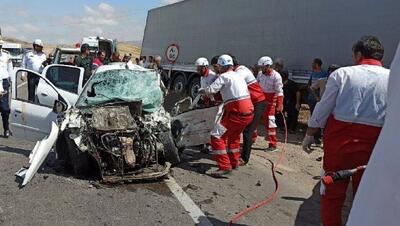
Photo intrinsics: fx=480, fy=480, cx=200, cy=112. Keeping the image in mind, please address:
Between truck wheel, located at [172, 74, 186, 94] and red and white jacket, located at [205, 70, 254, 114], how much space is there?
11.9 metres

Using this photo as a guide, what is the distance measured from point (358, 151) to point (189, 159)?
14.5 feet

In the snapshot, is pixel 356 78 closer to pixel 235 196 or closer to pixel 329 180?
pixel 329 180

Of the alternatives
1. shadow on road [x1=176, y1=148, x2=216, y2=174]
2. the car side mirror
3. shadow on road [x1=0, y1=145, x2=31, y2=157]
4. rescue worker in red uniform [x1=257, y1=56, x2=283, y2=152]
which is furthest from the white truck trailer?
shadow on road [x1=0, y1=145, x2=31, y2=157]

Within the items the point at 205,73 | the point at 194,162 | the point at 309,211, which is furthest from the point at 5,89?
the point at 309,211

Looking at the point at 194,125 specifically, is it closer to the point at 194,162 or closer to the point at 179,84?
the point at 194,162

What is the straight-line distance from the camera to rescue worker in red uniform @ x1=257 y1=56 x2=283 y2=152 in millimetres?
9117

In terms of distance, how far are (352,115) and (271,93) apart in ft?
18.3

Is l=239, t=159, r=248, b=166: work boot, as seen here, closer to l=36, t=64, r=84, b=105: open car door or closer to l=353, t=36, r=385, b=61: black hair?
l=36, t=64, r=84, b=105: open car door

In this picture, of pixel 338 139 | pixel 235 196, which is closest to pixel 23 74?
pixel 235 196

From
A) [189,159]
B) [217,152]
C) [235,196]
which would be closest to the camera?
[235,196]

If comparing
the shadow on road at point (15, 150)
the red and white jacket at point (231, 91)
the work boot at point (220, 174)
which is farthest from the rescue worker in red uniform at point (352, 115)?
the shadow on road at point (15, 150)

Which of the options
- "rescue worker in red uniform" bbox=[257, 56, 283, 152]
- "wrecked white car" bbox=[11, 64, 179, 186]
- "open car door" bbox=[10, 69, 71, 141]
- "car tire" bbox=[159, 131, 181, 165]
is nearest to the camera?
"wrecked white car" bbox=[11, 64, 179, 186]

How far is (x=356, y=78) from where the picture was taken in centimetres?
383

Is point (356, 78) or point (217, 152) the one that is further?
point (217, 152)
